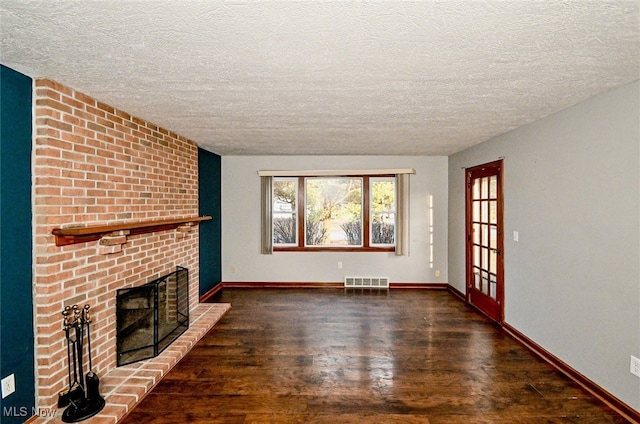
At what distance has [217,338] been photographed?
378 centimetres

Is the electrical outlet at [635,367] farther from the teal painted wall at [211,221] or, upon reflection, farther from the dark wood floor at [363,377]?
the teal painted wall at [211,221]

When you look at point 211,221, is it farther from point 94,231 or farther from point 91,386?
point 91,386

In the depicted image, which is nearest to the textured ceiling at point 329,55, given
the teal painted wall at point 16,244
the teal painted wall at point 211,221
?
the teal painted wall at point 16,244

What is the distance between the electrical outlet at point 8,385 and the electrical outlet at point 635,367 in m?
4.02

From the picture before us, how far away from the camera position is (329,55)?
1904mm

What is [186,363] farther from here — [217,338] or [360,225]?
[360,225]

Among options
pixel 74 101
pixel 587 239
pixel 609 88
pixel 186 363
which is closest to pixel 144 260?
pixel 186 363

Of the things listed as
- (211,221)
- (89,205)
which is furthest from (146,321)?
(211,221)

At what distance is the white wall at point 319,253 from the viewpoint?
6.00m

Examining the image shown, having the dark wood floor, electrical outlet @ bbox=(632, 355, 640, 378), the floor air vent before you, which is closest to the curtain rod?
the floor air vent

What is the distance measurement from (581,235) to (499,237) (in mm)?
1359

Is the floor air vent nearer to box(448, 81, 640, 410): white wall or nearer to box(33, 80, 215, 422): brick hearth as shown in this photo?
box(448, 81, 640, 410): white wall

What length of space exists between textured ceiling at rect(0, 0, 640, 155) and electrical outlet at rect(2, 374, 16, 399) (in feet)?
6.15

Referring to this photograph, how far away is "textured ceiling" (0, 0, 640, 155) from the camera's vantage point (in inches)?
58.1
